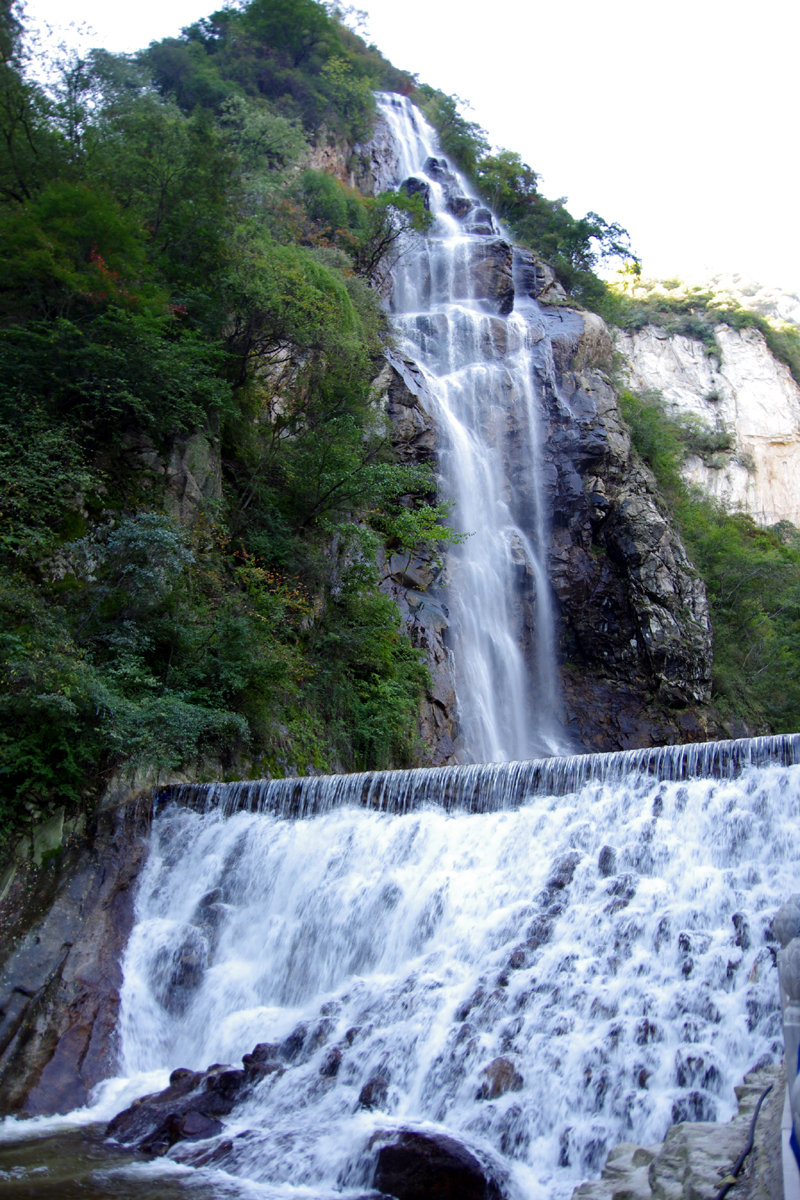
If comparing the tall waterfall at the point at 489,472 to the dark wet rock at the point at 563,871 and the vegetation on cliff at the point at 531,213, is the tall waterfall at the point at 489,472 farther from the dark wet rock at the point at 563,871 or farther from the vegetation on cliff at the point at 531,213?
the dark wet rock at the point at 563,871

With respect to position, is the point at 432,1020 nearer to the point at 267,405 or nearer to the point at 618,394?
the point at 267,405

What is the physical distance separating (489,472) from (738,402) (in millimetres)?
31264

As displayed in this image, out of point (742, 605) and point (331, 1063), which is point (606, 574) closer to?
point (742, 605)

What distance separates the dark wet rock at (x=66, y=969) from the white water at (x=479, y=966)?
280mm

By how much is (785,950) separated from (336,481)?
1333cm

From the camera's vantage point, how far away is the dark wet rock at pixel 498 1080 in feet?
20.3

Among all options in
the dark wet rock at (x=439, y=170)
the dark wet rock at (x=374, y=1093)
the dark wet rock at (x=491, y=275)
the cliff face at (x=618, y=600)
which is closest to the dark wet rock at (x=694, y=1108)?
the dark wet rock at (x=374, y=1093)

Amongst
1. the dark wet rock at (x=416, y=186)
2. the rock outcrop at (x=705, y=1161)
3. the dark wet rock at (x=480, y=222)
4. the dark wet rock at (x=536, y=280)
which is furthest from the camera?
the dark wet rock at (x=416, y=186)

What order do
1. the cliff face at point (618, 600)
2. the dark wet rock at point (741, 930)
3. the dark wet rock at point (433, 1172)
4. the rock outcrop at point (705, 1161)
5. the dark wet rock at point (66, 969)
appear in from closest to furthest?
the rock outcrop at point (705, 1161) < the dark wet rock at point (433, 1172) < the dark wet rock at point (741, 930) < the dark wet rock at point (66, 969) < the cliff face at point (618, 600)

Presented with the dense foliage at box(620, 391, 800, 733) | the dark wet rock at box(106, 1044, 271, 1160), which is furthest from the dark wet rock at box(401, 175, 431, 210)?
the dark wet rock at box(106, 1044, 271, 1160)

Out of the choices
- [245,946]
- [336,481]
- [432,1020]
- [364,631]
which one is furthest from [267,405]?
[432,1020]

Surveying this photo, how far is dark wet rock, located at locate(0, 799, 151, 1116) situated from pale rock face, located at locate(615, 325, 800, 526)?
39.3 m

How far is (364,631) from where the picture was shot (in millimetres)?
15648

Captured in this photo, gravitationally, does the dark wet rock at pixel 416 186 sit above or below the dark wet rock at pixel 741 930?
above
